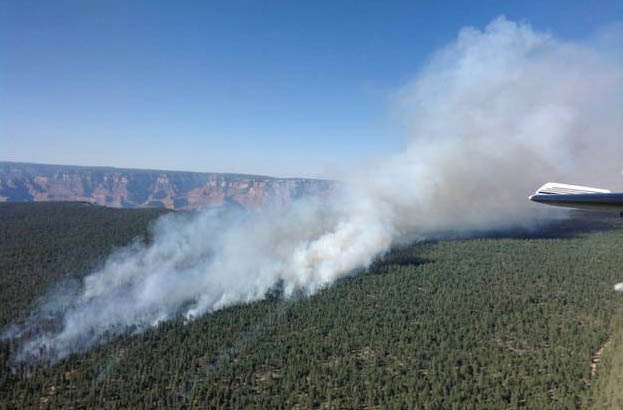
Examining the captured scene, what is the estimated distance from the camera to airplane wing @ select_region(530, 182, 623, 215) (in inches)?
842

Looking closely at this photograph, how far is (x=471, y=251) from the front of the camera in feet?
357

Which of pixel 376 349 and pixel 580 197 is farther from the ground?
pixel 580 197

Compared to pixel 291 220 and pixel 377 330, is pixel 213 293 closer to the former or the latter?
pixel 377 330

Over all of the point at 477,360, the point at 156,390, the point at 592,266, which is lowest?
the point at 156,390

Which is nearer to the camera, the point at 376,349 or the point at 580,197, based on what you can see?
the point at 580,197

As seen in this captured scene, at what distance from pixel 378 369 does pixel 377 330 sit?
12002mm

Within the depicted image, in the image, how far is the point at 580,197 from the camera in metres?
22.2

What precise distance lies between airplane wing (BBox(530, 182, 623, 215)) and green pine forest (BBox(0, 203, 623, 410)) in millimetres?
10080

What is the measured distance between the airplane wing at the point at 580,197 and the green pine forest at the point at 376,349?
1008 cm

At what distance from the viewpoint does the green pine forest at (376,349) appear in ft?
130

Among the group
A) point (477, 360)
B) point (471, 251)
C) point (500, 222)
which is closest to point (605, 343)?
point (477, 360)

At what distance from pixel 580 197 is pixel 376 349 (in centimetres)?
3517

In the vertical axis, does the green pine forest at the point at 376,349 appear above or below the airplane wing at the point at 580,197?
below

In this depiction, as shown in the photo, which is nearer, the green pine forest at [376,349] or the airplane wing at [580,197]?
the airplane wing at [580,197]
